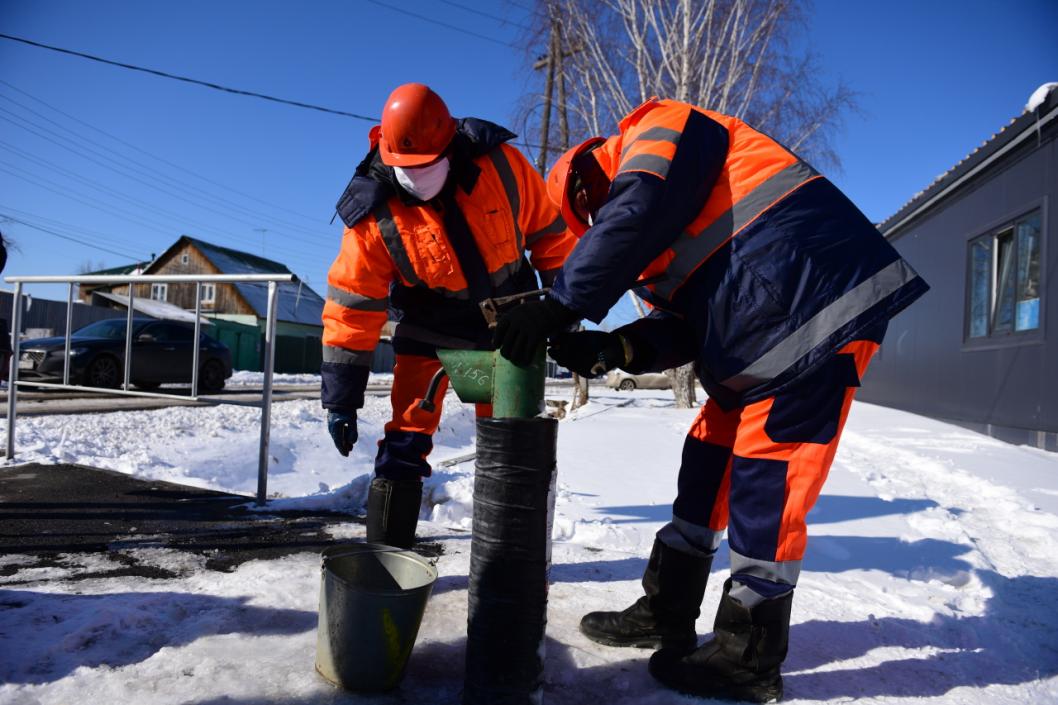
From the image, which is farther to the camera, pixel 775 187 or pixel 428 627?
pixel 428 627

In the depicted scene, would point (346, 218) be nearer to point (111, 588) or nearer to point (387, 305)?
point (387, 305)

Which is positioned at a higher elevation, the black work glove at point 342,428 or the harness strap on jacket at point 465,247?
the harness strap on jacket at point 465,247

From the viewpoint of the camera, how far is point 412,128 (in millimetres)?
2328

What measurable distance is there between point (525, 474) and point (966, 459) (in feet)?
18.9

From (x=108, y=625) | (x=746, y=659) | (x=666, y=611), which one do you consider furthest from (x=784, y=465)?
(x=108, y=625)

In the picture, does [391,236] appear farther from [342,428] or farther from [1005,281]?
[1005,281]

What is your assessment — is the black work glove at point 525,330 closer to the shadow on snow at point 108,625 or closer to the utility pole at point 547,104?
the shadow on snow at point 108,625

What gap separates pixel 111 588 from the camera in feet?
7.29

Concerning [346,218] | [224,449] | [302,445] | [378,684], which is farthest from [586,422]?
[378,684]

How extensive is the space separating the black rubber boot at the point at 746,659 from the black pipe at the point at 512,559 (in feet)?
1.51

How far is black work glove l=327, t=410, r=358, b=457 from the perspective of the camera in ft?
8.37

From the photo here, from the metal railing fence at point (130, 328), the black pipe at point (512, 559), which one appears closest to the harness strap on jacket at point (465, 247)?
the black pipe at point (512, 559)

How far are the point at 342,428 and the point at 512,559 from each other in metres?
1.17

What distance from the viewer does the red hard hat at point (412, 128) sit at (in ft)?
7.63
